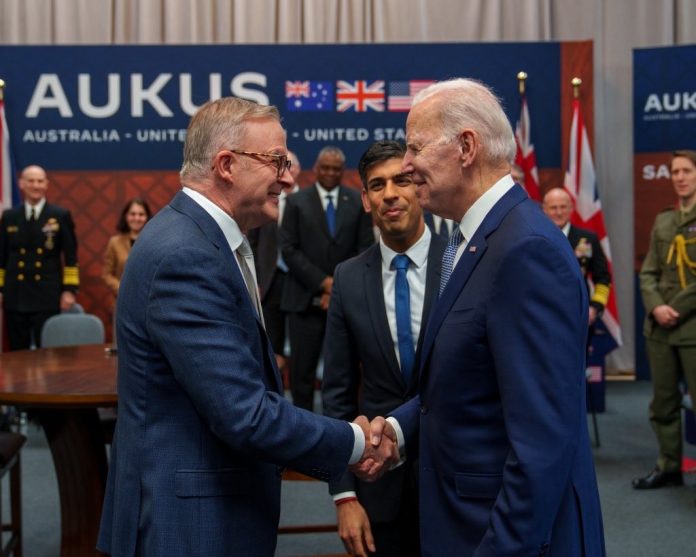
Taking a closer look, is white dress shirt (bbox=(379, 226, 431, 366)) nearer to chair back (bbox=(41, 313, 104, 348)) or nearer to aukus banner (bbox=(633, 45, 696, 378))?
chair back (bbox=(41, 313, 104, 348))

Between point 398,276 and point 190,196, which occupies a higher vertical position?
point 190,196

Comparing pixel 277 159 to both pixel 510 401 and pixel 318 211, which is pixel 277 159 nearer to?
pixel 510 401

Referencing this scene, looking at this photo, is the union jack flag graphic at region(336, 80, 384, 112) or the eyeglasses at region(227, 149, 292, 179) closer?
the eyeglasses at region(227, 149, 292, 179)

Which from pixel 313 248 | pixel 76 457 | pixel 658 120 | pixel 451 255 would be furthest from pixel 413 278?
pixel 658 120

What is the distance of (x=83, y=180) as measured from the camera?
7.62m

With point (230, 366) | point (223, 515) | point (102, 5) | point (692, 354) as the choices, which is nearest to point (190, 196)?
point (230, 366)

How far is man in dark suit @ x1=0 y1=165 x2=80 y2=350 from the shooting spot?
6.84m

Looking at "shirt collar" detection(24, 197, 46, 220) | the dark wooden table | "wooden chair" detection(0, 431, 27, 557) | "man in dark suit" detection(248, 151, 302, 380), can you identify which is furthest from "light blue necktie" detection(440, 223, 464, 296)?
"shirt collar" detection(24, 197, 46, 220)

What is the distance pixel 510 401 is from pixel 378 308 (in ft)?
2.89

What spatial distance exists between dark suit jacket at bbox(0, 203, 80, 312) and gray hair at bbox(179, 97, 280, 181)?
5218 millimetres

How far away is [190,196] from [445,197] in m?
0.50

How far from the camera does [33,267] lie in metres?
6.85

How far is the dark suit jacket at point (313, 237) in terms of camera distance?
6070 mm

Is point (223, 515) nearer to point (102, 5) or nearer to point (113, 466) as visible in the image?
point (113, 466)
